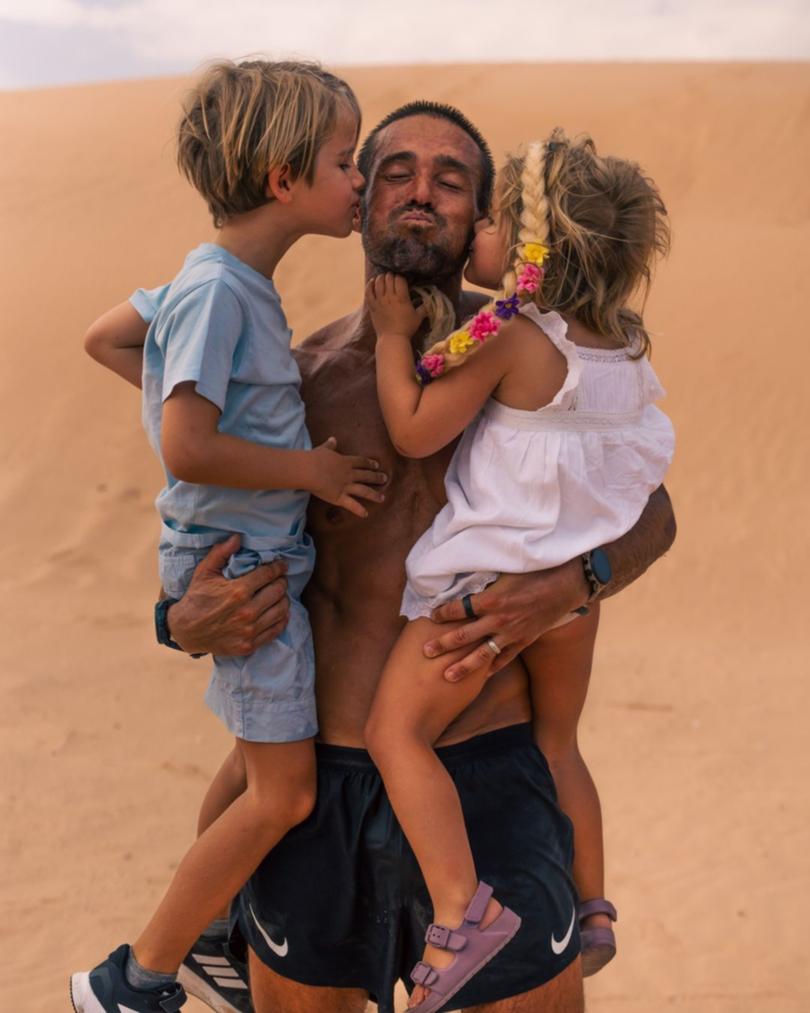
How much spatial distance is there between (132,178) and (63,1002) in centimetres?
1211

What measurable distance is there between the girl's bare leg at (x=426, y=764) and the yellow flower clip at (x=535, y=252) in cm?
76

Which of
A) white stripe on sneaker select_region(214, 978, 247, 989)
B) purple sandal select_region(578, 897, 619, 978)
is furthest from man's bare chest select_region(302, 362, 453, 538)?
white stripe on sneaker select_region(214, 978, 247, 989)

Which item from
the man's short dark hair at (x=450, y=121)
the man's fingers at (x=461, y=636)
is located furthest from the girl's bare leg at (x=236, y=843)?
the man's short dark hair at (x=450, y=121)

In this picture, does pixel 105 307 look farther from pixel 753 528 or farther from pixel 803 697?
pixel 803 697

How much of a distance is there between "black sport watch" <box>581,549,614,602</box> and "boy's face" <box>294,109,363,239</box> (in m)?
0.84

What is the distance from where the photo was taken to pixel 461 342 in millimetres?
2689

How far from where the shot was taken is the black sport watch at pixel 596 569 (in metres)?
2.90

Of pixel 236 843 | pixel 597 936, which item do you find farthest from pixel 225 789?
pixel 597 936

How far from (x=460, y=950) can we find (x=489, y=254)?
1383 mm

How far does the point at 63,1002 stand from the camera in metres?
5.52

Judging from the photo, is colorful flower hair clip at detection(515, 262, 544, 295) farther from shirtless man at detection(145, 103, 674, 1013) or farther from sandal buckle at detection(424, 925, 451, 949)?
sandal buckle at detection(424, 925, 451, 949)

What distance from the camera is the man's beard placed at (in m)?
3.02

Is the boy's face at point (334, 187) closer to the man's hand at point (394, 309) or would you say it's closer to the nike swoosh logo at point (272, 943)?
the man's hand at point (394, 309)

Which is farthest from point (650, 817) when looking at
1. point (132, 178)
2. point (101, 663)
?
point (132, 178)
